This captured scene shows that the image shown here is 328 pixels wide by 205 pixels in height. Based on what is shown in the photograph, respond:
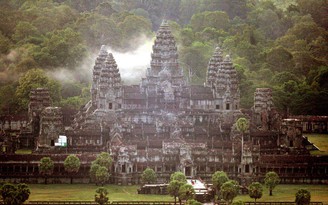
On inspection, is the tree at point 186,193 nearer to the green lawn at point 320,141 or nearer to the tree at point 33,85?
the green lawn at point 320,141

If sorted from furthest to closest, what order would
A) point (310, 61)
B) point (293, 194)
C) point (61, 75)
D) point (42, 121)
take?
1. point (310, 61)
2. point (61, 75)
3. point (42, 121)
4. point (293, 194)

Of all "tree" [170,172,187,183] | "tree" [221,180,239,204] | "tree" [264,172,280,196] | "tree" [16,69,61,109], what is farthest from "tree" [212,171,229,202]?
"tree" [16,69,61,109]

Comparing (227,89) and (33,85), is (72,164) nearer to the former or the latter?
(227,89)

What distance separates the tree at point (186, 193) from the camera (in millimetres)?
106625

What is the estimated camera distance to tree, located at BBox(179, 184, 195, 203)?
107 metres

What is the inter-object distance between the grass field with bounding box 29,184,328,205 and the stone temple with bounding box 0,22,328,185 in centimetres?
246

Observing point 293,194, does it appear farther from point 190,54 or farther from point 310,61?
point 310,61

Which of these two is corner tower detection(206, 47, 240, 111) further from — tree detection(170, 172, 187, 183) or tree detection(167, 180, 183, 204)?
tree detection(167, 180, 183, 204)

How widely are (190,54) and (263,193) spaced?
57.9 m

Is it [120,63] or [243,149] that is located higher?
[120,63]

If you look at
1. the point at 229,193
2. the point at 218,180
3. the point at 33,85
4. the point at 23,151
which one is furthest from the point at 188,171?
the point at 33,85

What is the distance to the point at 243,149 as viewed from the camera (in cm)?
12056

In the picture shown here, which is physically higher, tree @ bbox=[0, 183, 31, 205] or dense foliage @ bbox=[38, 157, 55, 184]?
dense foliage @ bbox=[38, 157, 55, 184]

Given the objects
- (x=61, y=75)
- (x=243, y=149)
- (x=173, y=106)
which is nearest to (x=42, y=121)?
(x=173, y=106)
